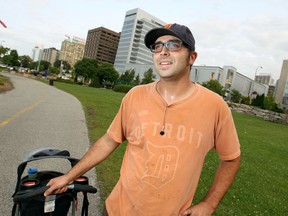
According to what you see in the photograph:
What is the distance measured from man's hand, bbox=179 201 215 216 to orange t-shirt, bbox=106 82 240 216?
0.05m

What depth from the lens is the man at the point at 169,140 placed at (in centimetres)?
188

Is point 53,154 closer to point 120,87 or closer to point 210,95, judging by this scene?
point 210,95

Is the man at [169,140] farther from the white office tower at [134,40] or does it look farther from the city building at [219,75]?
the white office tower at [134,40]

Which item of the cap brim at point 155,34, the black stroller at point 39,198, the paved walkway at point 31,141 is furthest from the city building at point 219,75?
the black stroller at point 39,198

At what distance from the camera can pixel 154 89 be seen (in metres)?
2.13

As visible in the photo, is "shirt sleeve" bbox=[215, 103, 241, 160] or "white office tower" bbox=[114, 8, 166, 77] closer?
"shirt sleeve" bbox=[215, 103, 241, 160]

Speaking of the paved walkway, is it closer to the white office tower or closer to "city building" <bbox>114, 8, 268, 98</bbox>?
"city building" <bbox>114, 8, 268, 98</bbox>

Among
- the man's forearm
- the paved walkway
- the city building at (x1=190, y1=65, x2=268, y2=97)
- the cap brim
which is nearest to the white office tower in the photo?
the city building at (x1=190, y1=65, x2=268, y2=97)

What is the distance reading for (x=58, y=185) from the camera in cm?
200

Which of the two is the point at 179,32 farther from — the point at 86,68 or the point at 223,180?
the point at 86,68

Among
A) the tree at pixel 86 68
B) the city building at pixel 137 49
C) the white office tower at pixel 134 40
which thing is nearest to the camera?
the tree at pixel 86 68

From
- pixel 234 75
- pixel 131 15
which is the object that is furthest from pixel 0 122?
pixel 131 15

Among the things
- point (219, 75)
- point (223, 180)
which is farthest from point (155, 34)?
point (219, 75)

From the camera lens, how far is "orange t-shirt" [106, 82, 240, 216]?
1.88 m
